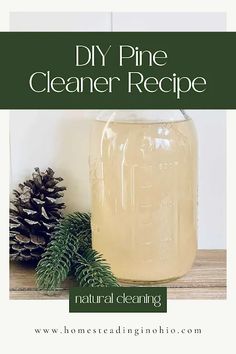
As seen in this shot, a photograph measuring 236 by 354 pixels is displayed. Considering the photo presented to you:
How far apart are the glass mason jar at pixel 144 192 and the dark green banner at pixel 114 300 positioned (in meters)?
0.03

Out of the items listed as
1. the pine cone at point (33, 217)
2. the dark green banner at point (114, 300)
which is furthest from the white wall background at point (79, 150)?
the dark green banner at point (114, 300)

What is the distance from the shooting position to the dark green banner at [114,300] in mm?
671

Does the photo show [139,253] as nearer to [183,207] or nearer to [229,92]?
[183,207]

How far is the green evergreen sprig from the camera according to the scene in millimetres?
674

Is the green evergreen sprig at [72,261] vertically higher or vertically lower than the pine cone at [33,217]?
lower

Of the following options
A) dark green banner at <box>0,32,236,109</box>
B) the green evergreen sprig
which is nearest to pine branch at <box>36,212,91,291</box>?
the green evergreen sprig

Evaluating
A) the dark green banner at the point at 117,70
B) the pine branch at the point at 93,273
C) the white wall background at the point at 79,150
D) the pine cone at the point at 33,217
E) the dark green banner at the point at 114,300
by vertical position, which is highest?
the dark green banner at the point at 117,70

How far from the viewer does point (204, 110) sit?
2.22 ft

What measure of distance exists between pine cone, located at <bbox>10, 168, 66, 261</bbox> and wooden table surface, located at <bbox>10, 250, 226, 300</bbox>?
0.03 m

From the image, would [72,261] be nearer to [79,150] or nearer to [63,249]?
[63,249]

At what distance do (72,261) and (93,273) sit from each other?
1.4 inches

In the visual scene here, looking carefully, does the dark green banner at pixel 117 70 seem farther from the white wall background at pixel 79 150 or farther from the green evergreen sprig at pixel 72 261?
the green evergreen sprig at pixel 72 261

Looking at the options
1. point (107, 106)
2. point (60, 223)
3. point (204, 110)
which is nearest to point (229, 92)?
point (204, 110)

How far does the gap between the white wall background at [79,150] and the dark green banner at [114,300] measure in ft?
0.39
